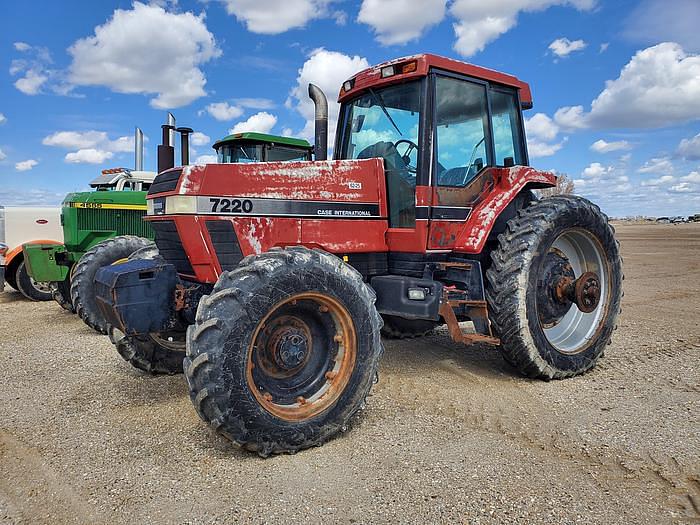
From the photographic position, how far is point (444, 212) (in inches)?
190

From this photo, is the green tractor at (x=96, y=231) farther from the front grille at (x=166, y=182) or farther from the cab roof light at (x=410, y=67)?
the cab roof light at (x=410, y=67)

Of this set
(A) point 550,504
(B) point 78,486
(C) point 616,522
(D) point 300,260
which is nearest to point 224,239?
(D) point 300,260

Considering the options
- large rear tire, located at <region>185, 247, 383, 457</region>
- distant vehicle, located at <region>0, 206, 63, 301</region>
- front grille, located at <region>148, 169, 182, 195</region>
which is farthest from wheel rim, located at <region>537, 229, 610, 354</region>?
distant vehicle, located at <region>0, 206, 63, 301</region>

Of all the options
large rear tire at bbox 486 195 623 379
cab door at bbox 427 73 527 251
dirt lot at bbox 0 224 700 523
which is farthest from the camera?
cab door at bbox 427 73 527 251

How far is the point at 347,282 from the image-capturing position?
3684mm

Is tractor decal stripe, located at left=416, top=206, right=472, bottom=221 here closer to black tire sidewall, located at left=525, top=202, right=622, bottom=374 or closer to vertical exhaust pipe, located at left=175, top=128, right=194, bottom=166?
black tire sidewall, located at left=525, top=202, right=622, bottom=374

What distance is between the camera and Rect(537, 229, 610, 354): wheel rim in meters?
5.13

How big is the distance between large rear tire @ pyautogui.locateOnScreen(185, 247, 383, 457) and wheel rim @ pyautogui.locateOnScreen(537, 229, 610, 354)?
2.22 m

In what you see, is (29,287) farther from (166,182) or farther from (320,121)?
(320,121)

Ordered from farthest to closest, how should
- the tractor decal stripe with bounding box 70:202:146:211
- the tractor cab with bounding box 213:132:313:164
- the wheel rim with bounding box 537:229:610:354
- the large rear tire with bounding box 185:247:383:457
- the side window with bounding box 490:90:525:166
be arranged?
the tractor cab with bounding box 213:132:313:164
the tractor decal stripe with bounding box 70:202:146:211
the side window with bounding box 490:90:525:166
the wheel rim with bounding box 537:229:610:354
the large rear tire with bounding box 185:247:383:457

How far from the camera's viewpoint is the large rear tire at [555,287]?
466cm

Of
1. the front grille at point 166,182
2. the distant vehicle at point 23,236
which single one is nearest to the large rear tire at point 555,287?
the front grille at point 166,182

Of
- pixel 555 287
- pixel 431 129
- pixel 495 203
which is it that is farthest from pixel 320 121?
pixel 555 287

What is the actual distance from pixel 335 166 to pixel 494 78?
201cm
